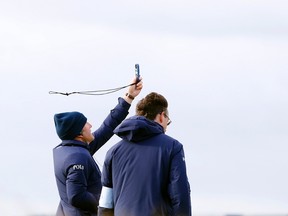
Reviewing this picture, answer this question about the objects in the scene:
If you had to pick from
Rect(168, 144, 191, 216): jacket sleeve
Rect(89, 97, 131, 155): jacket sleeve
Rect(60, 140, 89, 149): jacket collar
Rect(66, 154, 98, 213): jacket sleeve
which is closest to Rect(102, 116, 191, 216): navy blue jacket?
Rect(168, 144, 191, 216): jacket sleeve

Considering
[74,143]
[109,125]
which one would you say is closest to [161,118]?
[74,143]

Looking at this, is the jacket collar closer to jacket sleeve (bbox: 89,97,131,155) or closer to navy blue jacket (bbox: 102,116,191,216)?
jacket sleeve (bbox: 89,97,131,155)

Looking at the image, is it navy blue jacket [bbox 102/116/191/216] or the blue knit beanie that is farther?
the blue knit beanie

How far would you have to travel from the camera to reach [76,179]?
11344 mm

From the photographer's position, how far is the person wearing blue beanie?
11.4m

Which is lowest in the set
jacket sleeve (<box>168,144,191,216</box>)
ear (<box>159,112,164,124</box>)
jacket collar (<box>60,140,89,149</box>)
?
jacket sleeve (<box>168,144,191,216</box>)

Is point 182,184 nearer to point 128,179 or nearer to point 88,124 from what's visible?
point 128,179

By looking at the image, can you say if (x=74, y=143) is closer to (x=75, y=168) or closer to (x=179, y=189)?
(x=75, y=168)

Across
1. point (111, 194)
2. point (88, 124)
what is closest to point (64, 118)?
point (88, 124)

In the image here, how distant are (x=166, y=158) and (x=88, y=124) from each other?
1875mm

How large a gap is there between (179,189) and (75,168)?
1701 millimetres

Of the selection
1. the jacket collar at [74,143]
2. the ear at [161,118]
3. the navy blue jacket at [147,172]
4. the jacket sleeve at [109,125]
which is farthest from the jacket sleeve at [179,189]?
the jacket sleeve at [109,125]

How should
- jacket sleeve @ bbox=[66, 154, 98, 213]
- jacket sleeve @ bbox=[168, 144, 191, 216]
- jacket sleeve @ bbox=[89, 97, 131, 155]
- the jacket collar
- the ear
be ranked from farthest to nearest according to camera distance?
jacket sleeve @ bbox=[89, 97, 131, 155]
the jacket collar
jacket sleeve @ bbox=[66, 154, 98, 213]
the ear
jacket sleeve @ bbox=[168, 144, 191, 216]

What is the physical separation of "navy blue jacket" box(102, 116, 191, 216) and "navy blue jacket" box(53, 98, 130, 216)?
1051mm
